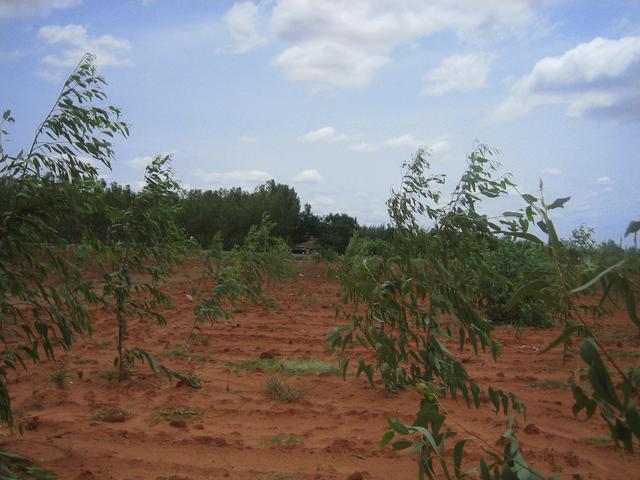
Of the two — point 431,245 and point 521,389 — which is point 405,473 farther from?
point 521,389

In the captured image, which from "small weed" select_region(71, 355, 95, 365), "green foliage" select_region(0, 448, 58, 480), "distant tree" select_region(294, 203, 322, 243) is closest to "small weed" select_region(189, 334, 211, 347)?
"small weed" select_region(71, 355, 95, 365)

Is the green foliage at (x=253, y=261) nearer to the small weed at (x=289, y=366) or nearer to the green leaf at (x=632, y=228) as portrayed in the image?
the small weed at (x=289, y=366)

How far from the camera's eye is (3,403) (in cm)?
293

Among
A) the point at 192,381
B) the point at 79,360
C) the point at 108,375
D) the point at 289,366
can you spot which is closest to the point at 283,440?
the point at 192,381

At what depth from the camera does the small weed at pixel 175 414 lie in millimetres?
5191

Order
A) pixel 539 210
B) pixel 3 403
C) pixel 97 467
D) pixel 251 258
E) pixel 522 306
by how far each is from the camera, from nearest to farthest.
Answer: pixel 539 210 → pixel 3 403 → pixel 97 467 → pixel 522 306 → pixel 251 258

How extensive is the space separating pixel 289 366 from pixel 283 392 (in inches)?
55.2

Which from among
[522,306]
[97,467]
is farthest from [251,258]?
[97,467]

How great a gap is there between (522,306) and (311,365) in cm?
500

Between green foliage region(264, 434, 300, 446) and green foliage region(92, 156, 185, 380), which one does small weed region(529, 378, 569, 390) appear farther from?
green foliage region(92, 156, 185, 380)

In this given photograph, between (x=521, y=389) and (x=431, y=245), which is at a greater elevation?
(x=431, y=245)

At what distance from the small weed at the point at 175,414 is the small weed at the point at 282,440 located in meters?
0.91

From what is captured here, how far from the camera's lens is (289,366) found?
23.7ft

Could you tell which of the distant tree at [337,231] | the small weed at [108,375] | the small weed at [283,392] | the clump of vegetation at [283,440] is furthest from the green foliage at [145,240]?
the distant tree at [337,231]
